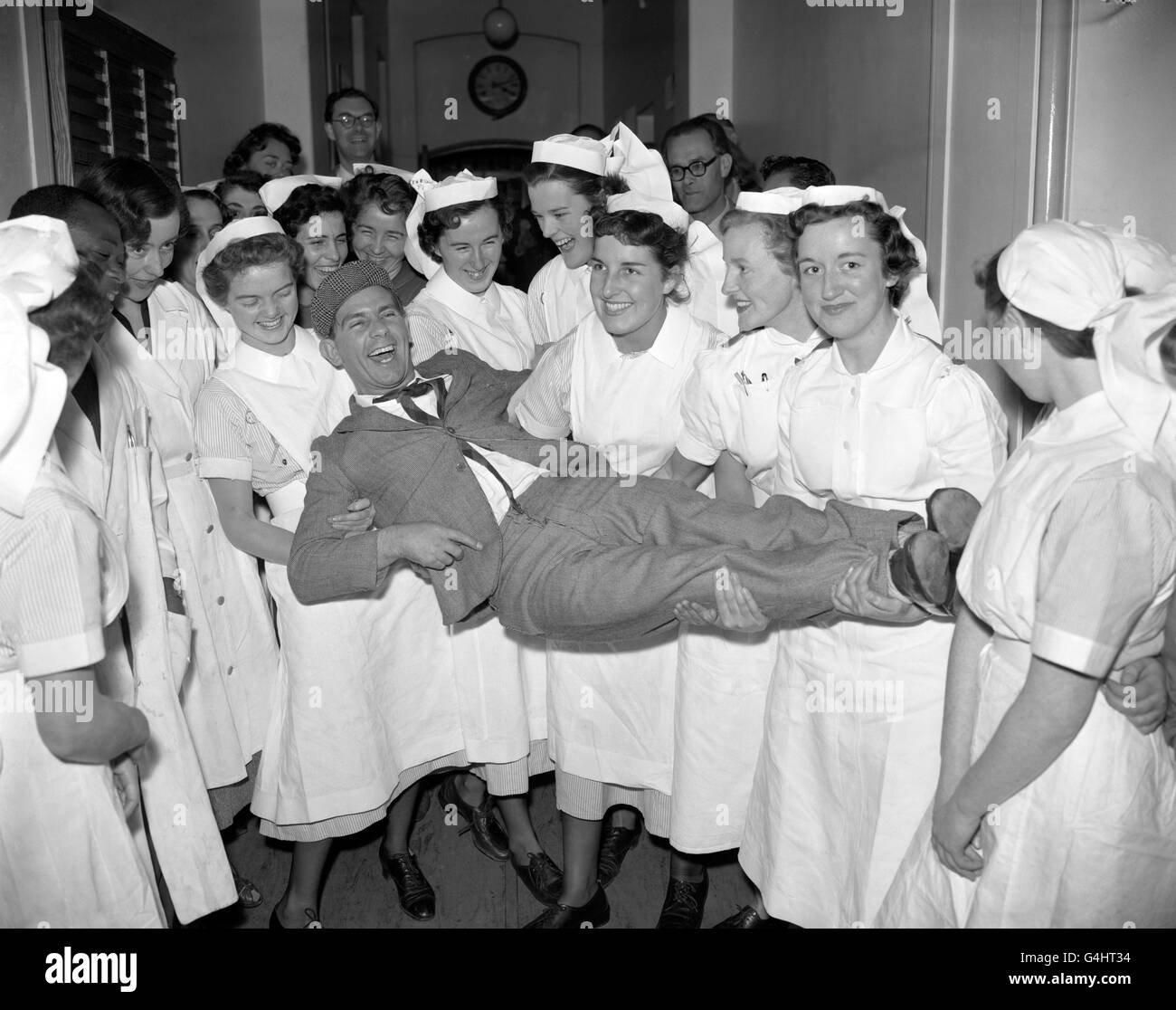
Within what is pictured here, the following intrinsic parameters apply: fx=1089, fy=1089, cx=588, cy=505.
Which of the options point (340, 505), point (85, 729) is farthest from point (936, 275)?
point (85, 729)

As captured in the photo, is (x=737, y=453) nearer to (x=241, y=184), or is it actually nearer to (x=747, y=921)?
(x=747, y=921)

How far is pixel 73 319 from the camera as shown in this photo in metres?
1.54

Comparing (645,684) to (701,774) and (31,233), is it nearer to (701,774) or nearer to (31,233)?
(701,774)

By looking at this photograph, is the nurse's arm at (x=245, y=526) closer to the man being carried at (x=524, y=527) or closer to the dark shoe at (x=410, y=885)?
the man being carried at (x=524, y=527)

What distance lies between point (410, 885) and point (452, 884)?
0.15m

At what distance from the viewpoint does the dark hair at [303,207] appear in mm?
3203

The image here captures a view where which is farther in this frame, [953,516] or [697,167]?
[697,167]

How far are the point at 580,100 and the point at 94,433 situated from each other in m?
10.1

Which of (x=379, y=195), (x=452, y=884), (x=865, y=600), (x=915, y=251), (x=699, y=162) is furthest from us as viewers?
(x=699, y=162)

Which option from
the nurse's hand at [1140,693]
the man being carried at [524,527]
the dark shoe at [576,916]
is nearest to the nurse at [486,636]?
the dark shoe at [576,916]

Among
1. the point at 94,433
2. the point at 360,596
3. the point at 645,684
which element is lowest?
the point at 645,684

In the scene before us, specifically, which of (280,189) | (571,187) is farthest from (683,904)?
(280,189)

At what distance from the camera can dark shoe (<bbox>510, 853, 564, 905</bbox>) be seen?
8.93 feet

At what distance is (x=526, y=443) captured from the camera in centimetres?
255
